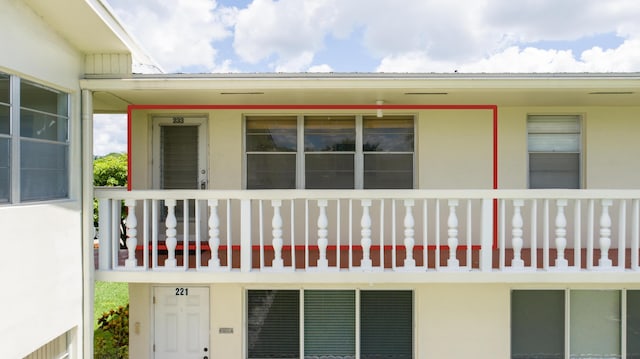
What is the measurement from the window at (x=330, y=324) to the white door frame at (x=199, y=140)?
83.9 inches

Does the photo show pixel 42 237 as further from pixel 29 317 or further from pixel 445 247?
pixel 445 247

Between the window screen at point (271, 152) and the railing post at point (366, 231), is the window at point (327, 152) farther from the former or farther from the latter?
the railing post at point (366, 231)

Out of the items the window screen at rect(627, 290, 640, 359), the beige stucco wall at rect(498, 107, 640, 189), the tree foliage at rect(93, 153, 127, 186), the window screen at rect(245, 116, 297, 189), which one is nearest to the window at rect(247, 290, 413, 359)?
the window screen at rect(245, 116, 297, 189)

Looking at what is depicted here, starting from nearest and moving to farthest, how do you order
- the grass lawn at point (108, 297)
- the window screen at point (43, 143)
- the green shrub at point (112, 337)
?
the window screen at point (43, 143) < the green shrub at point (112, 337) < the grass lawn at point (108, 297)

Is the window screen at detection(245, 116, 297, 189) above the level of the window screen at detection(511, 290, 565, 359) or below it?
above

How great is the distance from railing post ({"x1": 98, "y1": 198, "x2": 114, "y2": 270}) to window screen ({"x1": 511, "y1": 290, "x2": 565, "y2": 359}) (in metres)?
5.81

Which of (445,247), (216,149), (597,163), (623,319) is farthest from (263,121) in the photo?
(623,319)

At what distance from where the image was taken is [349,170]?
6691 millimetres

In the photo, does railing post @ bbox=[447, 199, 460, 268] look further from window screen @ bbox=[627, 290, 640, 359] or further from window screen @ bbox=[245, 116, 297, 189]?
window screen @ bbox=[627, 290, 640, 359]

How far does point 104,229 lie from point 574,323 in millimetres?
6842

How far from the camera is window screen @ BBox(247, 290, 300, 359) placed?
20.8 ft

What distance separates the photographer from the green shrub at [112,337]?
787 centimetres

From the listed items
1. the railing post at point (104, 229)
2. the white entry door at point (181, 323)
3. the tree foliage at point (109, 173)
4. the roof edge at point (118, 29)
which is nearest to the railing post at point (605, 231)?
the white entry door at point (181, 323)

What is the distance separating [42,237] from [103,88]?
190 cm
